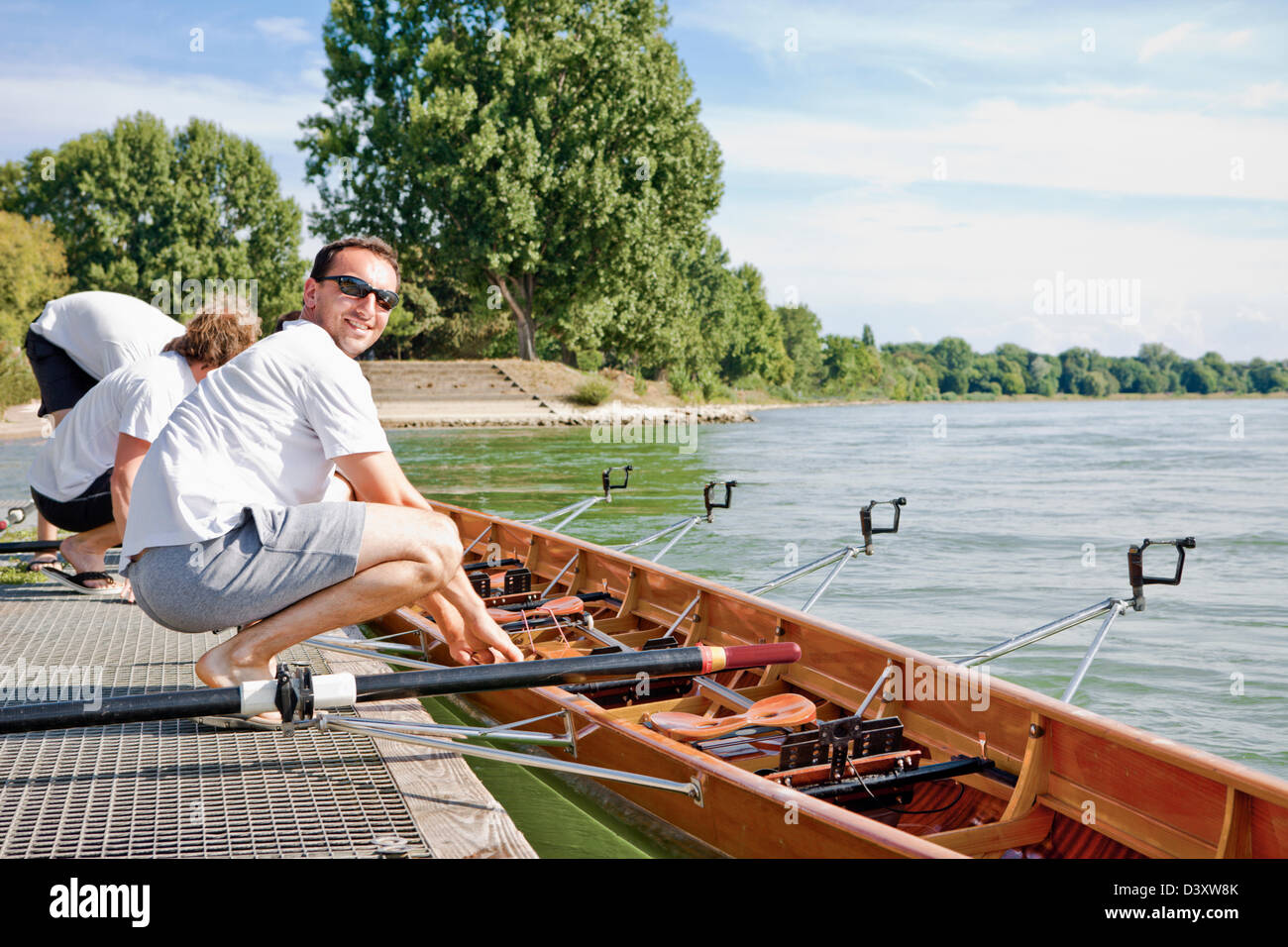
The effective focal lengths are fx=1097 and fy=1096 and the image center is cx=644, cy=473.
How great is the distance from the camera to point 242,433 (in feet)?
10.7

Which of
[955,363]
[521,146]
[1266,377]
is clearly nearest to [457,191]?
[521,146]

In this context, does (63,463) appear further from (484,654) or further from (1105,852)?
(1105,852)

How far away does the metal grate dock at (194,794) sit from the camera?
3.08 metres

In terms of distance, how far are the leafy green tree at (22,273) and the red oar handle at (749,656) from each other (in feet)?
124

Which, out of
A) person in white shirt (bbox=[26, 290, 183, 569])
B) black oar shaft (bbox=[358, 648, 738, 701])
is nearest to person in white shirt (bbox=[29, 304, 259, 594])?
person in white shirt (bbox=[26, 290, 183, 569])

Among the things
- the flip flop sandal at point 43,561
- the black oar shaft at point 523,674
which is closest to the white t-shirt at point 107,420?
the flip flop sandal at point 43,561

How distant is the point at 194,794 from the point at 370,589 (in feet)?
2.78

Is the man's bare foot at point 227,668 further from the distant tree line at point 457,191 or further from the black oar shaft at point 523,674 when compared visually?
the distant tree line at point 457,191

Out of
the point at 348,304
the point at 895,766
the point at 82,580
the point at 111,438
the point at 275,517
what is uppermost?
the point at 348,304

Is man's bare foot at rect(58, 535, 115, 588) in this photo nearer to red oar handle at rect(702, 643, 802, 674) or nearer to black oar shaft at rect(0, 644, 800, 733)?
black oar shaft at rect(0, 644, 800, 733)

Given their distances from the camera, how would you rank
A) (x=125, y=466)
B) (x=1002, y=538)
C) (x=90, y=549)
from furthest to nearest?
(x=1002, y=538) < (x=90, y=549) < (x=125, y=466)

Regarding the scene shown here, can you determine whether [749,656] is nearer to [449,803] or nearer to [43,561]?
[449,803]

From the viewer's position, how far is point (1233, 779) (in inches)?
116
